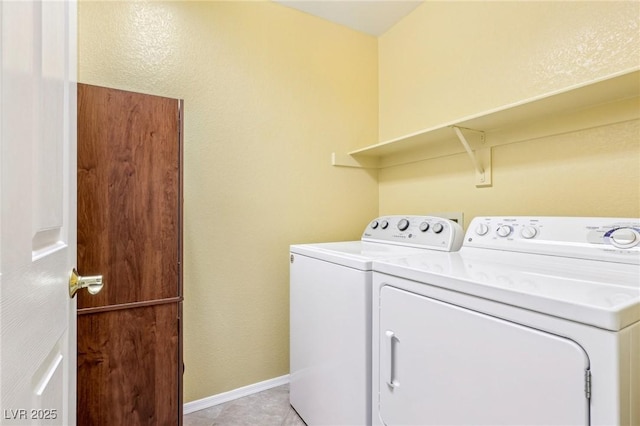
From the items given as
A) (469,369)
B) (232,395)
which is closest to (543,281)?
(469,369)

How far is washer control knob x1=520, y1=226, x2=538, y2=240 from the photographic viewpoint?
1.19 metres

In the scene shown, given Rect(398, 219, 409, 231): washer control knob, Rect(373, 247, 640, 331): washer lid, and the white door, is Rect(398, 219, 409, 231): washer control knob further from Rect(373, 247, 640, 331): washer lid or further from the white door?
the white door

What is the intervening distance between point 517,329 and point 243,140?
1674 mm

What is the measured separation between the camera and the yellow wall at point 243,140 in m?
1.68

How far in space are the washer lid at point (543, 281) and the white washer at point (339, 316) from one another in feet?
0.60

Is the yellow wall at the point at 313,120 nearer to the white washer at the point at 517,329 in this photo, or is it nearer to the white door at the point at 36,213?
the white washer at the point at 517,329

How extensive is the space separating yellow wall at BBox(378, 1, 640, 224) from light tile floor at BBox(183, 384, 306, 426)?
1437 mm

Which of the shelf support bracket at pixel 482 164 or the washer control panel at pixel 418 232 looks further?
the shelf support bracket at pixel 482 164

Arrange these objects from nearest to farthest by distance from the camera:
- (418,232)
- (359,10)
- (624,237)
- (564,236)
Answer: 1. (624,237)
2. (564,236)
3. (418,232)
4. (359,10)

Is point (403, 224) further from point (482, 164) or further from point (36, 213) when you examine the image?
point (36, 213)

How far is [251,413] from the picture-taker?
5.72ft

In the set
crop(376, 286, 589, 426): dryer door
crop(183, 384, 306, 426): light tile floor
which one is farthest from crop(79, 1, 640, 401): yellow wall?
crop(376, 286, 589, 426): dryer door

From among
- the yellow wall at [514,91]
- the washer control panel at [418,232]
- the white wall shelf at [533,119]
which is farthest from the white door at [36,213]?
the yellow wall at [514,91]

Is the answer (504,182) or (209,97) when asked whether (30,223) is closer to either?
(209,97)
